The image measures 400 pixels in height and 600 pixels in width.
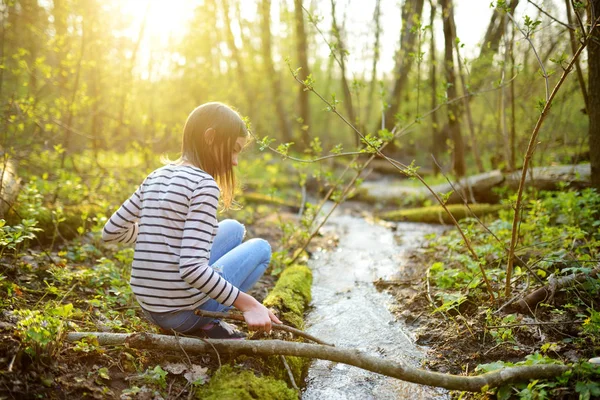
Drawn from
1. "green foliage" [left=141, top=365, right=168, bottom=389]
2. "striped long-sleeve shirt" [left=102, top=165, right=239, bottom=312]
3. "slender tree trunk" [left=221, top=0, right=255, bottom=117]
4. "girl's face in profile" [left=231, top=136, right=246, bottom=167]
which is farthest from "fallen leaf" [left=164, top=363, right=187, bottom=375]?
"slender tree trunk" [left=221, top=0, right=255, bottom=117]

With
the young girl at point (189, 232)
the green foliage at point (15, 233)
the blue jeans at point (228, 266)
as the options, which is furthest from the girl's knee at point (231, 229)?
the green foliage at point (15, 233)

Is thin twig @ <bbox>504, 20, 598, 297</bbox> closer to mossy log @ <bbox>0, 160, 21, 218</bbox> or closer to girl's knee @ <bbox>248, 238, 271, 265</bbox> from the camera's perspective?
girl's knee @ <bbox>248, 238, 271, 265</bbox>

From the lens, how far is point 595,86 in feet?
13.4

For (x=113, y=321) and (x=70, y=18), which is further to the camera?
(x=70, y=18)

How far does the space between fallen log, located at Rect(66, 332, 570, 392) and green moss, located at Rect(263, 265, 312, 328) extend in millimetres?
852

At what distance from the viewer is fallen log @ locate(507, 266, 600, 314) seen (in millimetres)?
2797

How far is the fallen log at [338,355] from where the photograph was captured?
196cm

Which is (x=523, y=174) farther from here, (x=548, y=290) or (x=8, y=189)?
(x=8, y=189)

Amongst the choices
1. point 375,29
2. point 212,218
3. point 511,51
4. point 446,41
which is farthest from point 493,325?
point 375,29

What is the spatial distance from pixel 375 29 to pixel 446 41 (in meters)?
5.33

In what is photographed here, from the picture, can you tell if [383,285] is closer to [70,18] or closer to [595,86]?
[595,86]

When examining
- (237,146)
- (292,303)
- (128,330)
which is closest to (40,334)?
(128,330)

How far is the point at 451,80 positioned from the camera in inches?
266

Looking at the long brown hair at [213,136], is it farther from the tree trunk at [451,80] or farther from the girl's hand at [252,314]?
the tree trunk at [451,80]
